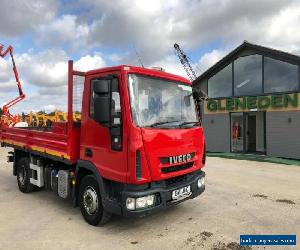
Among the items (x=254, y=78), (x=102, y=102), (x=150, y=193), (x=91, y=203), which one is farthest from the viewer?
(x=254, y=78)

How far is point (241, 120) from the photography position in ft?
61.5

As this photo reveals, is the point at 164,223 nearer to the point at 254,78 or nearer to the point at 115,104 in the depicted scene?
the point at 115,104

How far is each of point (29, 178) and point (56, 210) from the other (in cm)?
175

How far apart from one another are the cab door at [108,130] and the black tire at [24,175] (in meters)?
3.28

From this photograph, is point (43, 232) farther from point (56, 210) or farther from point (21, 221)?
point (56, 210)

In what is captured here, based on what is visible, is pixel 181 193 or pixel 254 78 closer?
pixel 181 193

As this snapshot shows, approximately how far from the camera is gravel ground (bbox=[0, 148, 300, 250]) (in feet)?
16.9

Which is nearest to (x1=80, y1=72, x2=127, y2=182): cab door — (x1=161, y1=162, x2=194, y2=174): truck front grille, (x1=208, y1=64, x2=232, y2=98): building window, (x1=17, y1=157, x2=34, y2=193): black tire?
(x1=161, y1=162, x2=194, y2=174): truck front grille

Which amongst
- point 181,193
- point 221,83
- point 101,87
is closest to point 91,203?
point 181,193

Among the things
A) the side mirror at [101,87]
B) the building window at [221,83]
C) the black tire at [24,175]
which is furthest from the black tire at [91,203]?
the building window at [221,83]

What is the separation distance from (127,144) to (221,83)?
15.2m

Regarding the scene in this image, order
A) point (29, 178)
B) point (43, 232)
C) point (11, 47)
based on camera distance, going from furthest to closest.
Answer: point (11, 47) < point (29, 178) < point (43, 232)

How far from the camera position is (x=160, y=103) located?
5586 mm

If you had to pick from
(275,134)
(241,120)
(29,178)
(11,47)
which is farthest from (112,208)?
(11,47)
